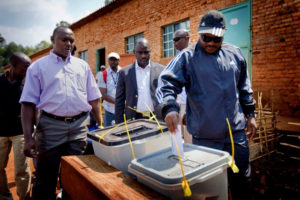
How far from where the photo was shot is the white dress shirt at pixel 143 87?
321cm

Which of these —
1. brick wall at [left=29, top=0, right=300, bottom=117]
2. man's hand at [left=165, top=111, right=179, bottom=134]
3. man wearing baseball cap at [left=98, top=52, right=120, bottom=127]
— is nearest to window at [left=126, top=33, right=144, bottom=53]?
brick wall at [left=29, top=0, right=300, bottom=117]

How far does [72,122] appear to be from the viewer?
247 cm

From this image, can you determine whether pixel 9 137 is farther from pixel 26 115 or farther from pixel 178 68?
pixel 178 68

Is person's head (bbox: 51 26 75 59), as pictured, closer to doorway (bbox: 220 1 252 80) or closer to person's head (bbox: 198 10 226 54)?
person's head (bbox: 198 10 226 54)

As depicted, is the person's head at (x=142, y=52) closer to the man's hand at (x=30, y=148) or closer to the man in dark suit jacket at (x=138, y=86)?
the man in dark suit jacket at (x=138, y=86)

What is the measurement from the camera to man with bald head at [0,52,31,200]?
311cm

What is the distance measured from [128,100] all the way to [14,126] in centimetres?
159

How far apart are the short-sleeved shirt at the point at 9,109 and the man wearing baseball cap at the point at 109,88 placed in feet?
6.28

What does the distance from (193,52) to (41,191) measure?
2037mm

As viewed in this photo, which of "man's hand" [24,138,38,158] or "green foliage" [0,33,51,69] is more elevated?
"green foliage" [0,33,51,69]

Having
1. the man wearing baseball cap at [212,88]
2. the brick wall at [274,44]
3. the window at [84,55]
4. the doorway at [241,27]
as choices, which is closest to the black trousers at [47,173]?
the man wearing baseball cap at [212,88]

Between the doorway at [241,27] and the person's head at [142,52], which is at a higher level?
the doorway at [241,27]

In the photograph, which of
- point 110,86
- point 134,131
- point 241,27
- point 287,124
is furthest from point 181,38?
point 287,124

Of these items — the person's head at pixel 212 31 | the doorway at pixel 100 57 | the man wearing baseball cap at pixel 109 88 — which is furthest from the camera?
the doorway at pixel 100 57
